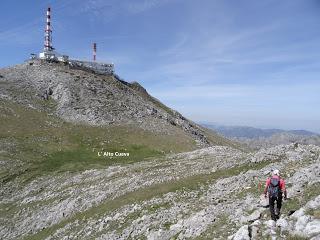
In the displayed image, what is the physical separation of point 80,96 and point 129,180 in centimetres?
7723

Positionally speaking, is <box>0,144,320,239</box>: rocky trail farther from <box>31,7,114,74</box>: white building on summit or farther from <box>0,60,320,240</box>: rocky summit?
<box>31,7,114,74</box>: white building on summit

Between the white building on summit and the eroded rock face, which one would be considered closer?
the eroded rock face

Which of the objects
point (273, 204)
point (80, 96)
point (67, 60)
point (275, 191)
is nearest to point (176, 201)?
point (273, 204)

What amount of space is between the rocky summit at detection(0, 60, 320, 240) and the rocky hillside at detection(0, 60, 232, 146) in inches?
27.7

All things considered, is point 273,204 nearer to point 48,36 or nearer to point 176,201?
point 176,201

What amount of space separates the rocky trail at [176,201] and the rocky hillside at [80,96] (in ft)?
165

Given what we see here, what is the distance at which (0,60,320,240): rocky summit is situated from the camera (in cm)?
2702

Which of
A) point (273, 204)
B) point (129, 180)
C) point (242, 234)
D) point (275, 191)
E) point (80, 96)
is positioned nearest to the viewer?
point (242, 234)

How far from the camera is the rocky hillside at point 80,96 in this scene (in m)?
111

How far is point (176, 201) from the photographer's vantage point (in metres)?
35.9

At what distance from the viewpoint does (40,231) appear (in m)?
42.7

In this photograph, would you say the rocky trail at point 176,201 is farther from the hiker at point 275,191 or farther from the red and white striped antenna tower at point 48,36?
the red and white striped antenna tower at point 48,36

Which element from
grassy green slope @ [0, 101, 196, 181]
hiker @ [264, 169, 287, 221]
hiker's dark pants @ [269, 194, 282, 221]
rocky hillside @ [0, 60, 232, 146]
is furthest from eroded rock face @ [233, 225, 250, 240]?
rocky hillside @ [0, 60, 232, 146]

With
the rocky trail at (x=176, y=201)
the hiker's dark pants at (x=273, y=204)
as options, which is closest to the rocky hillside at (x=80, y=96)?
the rocky trail at (x=176, y=201)
